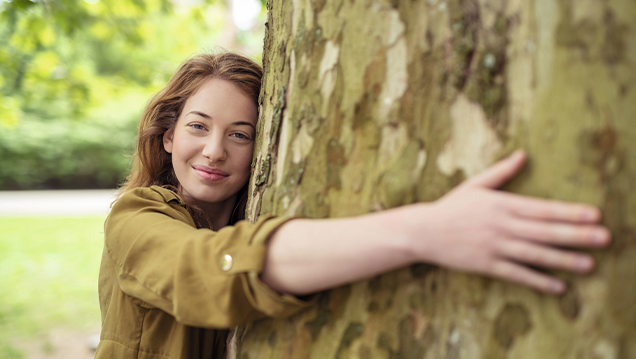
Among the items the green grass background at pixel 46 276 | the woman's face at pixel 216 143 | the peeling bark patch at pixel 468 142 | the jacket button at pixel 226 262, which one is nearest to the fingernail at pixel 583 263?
the peeling bark patch at pixel 468 142

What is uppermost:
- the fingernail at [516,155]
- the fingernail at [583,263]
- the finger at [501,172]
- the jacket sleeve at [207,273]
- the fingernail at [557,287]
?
the fingernail at [516,155]

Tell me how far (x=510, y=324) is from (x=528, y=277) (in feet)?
0.47

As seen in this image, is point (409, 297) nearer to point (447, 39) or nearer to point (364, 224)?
point (364, 224)

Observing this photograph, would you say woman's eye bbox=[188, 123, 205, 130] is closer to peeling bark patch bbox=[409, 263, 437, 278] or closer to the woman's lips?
the woman's lips

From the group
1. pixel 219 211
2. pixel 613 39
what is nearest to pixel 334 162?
pixel 613 39

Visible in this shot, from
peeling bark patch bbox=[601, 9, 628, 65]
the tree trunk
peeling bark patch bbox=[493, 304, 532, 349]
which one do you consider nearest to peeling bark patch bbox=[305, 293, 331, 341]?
the tree trunk

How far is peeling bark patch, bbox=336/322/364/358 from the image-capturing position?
3.83 feet

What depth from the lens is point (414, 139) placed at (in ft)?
3.63

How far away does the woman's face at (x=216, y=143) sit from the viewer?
191 cm

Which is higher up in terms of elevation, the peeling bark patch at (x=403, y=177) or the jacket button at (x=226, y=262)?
the peeling bark patch at (x=403, y=177)

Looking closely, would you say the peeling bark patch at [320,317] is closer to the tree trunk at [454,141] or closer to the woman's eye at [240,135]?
the tree trunk at [454,141]

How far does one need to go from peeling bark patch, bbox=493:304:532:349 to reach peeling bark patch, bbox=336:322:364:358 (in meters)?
0.33

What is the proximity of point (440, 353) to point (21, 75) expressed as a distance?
665 centimetres

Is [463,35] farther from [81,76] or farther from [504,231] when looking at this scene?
[81,76]
